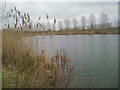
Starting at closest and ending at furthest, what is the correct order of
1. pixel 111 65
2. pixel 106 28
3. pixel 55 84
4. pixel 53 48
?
pixel 55 84, pixel 53 48, pixel 111 65, pixel 106 28

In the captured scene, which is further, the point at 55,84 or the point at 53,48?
the point at 53,48

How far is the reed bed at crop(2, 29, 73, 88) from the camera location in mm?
3643

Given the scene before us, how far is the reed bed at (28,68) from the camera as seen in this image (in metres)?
3.64

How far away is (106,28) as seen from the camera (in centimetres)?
3259

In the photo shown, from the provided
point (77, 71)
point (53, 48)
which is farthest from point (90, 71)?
point (53, 48)

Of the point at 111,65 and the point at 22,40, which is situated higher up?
the point at 22,40

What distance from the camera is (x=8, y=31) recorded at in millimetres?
5781

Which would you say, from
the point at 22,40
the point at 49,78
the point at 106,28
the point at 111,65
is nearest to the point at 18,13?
the point at 22,40

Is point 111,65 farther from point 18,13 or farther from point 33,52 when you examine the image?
point 18,13

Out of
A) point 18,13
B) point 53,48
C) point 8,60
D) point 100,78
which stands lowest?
point 100,78

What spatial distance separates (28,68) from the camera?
182 inches

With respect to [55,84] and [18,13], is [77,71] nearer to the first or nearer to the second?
[55,84]

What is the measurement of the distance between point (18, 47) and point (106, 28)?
28871 mm

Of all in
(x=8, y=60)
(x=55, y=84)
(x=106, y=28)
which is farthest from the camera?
(x=106, y=28)
